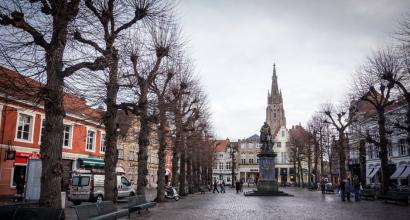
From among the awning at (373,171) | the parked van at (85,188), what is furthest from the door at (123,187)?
the awning at (373,171)

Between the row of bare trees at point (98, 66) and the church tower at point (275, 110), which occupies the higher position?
the church tower at point (275, 110)

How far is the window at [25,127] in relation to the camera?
30547mm

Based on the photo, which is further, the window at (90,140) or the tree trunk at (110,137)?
the window at (90,140)

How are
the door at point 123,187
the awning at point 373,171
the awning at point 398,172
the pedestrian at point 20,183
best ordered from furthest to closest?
the awning at point 373,171, the awning at point 398,172, the door at point 123,187, the pedestrian at point 20,183

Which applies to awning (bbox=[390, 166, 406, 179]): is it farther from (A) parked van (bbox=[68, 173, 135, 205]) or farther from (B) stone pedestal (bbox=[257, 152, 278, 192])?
(A) parked van (bbox=[68, 173, 135, 205])

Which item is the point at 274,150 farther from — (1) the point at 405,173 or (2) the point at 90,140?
(2) the point at 90,140

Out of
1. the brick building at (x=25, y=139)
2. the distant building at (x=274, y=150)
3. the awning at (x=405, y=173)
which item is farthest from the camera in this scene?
the distant building at (x=274, y=150)

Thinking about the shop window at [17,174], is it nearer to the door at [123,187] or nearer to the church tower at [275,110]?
the door at [123,187]

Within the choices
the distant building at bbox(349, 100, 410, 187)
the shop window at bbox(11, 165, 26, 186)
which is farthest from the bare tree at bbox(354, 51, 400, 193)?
the shop window at bbox(11, 165, 26, 186)

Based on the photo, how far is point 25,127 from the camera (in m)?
31.3

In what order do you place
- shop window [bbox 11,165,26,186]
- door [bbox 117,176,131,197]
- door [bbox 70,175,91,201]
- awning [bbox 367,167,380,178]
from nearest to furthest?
1. door [bbox 70,175,91,201]
2. door [bbox 117,176,131,197]
3. shop window [bbox 11,165,26,186]
4. awning [bbox 367,167,380,178]

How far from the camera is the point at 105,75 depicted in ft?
51.9

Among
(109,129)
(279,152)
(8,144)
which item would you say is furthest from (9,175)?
(279,152)

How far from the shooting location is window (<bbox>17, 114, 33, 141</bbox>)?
3055cm
